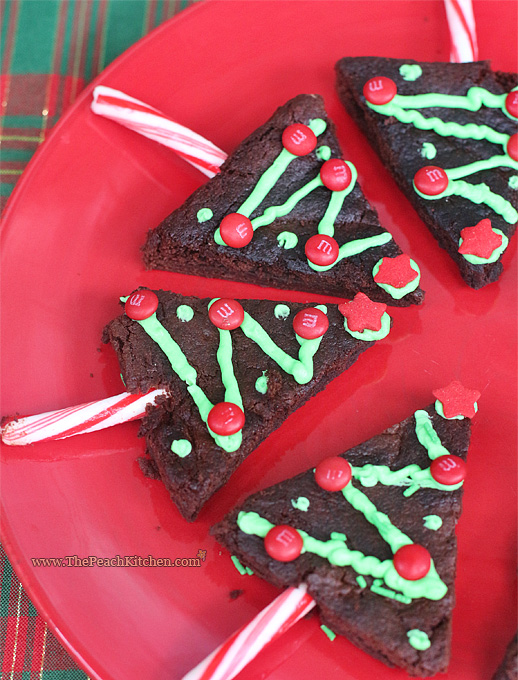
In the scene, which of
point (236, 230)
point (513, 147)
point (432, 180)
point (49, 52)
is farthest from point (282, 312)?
point (49, 52)

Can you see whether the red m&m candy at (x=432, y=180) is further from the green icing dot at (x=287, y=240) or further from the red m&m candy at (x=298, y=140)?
the green icing dot at (x=287, y=240)

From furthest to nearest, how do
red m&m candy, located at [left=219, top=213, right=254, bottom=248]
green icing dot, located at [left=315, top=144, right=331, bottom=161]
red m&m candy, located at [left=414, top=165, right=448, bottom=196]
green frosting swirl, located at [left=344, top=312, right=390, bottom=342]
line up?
green icing dot, located at [left=315, top=144, right=331, bottom=161]
red m&m candy, located at [left=414, top=165, right=448, bottom=196]
red m&m candy, located at [left=219, top=213, right=254, bottom=248]
green frosting swirl, located at [left=344, top=312, right=390, bottom=342]

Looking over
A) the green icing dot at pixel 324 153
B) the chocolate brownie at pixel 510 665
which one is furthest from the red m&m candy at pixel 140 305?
the chocolate brownie at pixel 510 665

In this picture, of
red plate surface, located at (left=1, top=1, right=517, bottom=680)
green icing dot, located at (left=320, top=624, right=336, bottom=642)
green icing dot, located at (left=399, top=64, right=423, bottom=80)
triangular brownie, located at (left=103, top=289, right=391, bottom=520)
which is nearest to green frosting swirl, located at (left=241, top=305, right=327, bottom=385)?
triangular brownie, located at (left=103, top=289, right=391, bottom=520)

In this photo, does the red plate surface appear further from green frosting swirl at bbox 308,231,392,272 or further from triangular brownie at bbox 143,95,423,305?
green frosting swirl at bbox 308,231,392,272

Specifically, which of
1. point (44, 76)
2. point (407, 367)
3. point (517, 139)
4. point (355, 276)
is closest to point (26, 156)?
point (44, 76)

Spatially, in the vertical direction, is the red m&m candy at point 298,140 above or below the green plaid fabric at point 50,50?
below

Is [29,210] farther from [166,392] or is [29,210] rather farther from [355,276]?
[355,276]
